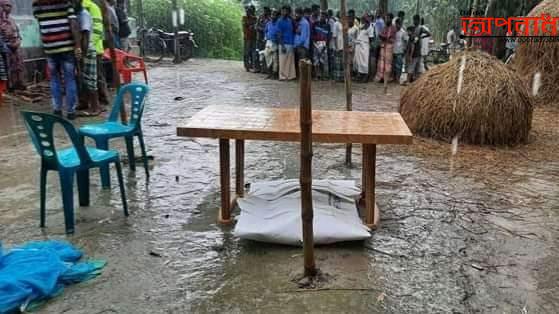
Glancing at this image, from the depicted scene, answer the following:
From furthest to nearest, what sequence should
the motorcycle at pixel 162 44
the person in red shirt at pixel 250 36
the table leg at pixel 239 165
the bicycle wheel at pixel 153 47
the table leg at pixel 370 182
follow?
the bicycle wheel at pixel 153 47
the motorcycle at pixel 162 44
the person in red shirt at pixel 250 36
the table leg at pixel 239 165
the table leg at pixel 370 182

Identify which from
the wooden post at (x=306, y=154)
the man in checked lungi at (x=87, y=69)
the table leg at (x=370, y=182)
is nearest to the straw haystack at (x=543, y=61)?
the table leg at (x=370, y=182)

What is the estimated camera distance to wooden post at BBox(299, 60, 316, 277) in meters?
2.69

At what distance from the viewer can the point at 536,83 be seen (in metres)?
9.51

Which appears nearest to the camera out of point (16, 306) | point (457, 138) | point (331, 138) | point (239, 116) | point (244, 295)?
point (16, 306)

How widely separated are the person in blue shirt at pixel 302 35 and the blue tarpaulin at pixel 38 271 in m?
9.58

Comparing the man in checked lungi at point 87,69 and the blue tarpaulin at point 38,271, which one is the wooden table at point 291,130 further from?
the man in checked lungi at point 87,69

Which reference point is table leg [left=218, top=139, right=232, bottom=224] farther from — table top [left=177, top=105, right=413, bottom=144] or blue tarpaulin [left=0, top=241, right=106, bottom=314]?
blue tarpaulin [left=0, top=241, right=106, bottom=314]

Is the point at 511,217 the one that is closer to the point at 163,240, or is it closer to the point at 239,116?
the point at 239,116

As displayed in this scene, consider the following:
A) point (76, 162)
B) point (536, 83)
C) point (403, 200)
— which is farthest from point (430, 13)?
point (76, 162)

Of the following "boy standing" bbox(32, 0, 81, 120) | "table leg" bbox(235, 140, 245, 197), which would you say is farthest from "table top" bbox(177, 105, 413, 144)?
"boy standing" bbox(32, 0, 81, 120)

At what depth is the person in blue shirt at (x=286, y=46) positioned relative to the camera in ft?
39.7

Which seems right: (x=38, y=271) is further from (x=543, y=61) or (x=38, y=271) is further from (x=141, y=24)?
(x=141, y=24)

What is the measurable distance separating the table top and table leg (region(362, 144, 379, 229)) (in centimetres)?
18

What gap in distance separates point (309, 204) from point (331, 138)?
0.69 meters
